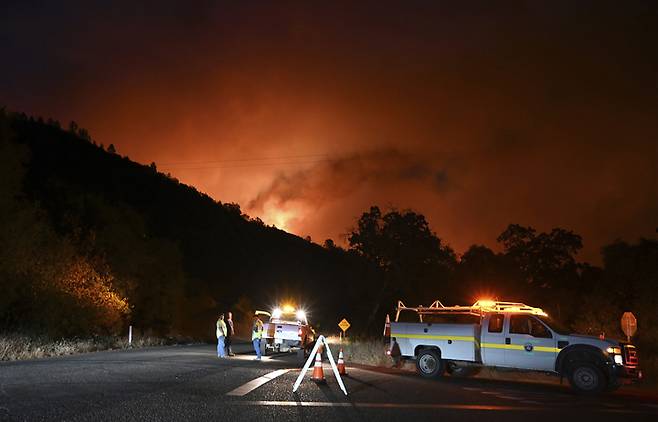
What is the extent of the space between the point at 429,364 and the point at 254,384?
251 inches

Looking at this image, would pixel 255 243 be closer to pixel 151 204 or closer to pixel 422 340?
pixel 151 204

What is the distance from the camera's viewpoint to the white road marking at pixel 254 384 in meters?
11.7

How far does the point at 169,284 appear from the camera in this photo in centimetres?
5497

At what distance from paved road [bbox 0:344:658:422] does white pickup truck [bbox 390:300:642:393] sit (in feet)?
1.92

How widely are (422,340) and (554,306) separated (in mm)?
41965

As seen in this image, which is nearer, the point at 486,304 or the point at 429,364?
the point at 429,364

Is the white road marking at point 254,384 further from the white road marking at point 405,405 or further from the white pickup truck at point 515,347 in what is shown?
the white pickup truck at point 515,347

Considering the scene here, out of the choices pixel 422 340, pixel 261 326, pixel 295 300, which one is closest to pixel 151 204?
pixel 295 300

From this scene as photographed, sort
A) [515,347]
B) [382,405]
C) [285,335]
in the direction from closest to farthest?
[382,405] < [515,347] < [285,335]

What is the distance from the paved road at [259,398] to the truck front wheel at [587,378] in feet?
1.12

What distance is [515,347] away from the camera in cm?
1630

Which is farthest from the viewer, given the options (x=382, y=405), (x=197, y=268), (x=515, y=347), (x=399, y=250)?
(x=197, y=268)

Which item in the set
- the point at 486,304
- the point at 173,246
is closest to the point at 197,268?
the point at 173,246

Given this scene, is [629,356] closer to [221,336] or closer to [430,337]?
[430,337]
